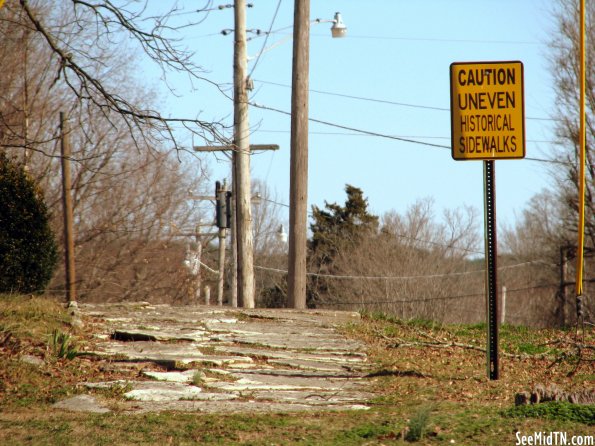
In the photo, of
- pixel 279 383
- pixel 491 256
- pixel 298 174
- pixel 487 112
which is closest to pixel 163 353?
pixel 279 383

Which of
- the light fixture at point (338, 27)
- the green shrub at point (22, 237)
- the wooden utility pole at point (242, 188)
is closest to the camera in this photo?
the green shrub at point (22, 237)

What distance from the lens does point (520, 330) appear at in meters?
15.0

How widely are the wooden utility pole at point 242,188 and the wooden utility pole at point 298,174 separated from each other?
4.16 ft

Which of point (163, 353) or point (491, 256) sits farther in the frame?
point (163, 353)

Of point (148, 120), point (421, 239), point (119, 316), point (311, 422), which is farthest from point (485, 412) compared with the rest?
point (421, 239)

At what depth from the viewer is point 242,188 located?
17.9 m

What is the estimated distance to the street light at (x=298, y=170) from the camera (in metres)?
16.4

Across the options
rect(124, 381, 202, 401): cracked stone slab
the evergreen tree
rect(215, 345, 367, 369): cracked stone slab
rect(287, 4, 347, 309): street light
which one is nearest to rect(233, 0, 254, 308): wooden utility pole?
rect(287, 4, 347, 309): street light

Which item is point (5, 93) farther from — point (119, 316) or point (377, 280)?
point (377, 280)

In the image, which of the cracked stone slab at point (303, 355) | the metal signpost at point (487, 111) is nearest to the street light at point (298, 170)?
the cracked stone slab at point (303, 355)

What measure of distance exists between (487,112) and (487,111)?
0.01 meters

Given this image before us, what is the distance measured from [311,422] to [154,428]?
1352mm
